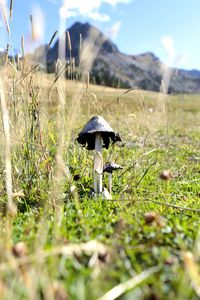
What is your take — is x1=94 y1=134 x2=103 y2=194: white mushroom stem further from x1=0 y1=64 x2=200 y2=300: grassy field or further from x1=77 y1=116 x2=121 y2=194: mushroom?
x1=0 y1=64 x2=200 y2=300: grassy field

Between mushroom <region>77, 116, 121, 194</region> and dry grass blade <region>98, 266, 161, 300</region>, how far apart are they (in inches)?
83.6

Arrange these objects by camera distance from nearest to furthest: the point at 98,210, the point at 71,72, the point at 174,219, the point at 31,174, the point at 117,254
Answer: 1. the point at 117,254
2. the point at 174,219
3. the point at 98,210
4. the point at 31,174
5. the point at 71,72

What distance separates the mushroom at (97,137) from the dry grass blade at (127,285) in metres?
2.12

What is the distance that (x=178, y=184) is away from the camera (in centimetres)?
610

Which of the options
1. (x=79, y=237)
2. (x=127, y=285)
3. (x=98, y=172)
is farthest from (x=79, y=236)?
(x=98, y=172)

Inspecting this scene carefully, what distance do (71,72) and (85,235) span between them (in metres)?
3.14

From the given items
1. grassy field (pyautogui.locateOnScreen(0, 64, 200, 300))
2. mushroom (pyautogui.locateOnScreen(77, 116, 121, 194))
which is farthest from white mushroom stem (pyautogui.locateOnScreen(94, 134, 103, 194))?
grassy field (pyautogui.locateOnScreen(0, 64, 200, 300))

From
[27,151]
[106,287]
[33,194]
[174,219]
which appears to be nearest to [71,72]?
[27,151]

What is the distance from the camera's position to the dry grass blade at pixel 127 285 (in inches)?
88.4

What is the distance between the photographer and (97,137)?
15.3ft

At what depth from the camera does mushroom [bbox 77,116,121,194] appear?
4.48m

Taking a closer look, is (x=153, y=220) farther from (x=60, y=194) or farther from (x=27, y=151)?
(x=27, y=151)

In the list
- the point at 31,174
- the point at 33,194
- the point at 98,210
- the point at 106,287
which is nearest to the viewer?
the point at 106,287

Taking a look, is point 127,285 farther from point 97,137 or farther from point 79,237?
point 97,137
